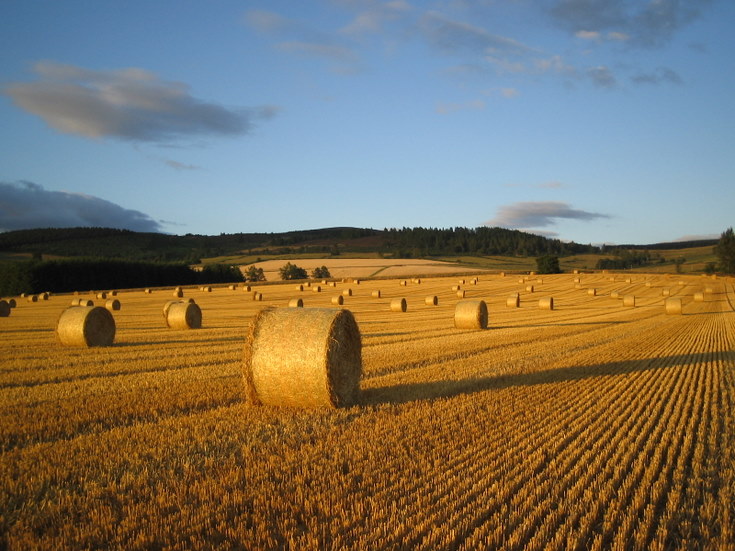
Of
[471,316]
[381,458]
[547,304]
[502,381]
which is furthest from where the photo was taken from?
[547,304]

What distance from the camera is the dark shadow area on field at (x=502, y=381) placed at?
812cm

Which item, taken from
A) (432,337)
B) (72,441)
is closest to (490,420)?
(72,441)

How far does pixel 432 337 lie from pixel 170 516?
12.9m

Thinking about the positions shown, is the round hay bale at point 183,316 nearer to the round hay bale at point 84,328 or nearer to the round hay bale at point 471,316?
the round hay bale at point 84,328

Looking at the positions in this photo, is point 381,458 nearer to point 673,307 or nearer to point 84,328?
point 84,328

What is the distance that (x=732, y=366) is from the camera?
1173 centimetres

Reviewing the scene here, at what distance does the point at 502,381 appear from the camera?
Answer: 940 centimetres

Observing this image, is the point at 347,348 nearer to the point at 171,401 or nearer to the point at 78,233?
the point at 171,401

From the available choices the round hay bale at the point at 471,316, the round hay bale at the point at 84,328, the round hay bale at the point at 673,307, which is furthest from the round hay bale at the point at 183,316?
the round hay bale at the point at 673,307

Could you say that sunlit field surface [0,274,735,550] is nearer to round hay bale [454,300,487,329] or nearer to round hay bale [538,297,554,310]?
round hay bale [454,300,487,329]

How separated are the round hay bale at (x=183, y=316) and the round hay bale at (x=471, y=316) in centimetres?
929

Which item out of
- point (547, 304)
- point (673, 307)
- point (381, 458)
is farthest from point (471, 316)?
point (381, 458)

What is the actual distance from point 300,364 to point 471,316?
12657mm

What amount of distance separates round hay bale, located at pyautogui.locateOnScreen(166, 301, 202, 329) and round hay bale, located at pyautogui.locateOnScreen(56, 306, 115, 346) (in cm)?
466
